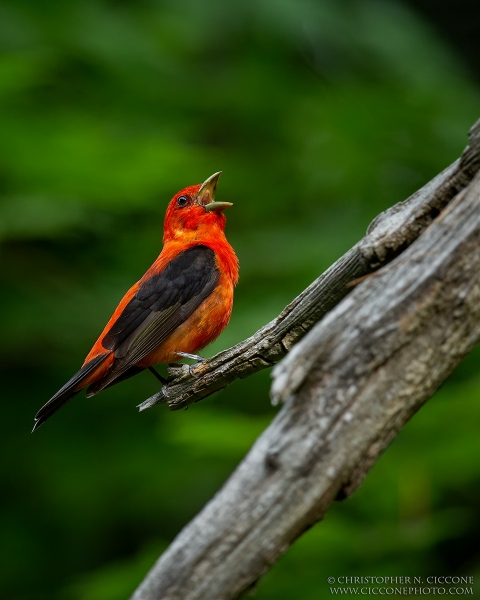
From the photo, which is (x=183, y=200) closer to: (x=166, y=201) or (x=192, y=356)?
(x=166, y=201)

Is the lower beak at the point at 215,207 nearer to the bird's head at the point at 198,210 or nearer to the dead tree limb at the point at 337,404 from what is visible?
the bird's head at the point at 198,210

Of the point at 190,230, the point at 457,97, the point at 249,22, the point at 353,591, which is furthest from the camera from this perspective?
the point at 249,22

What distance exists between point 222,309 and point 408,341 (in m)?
3.59

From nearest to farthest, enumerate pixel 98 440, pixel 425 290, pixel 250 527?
pixel 250 527 → pixel 425 290 → pixel 98 440

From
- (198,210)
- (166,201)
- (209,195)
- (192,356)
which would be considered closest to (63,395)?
(192,356)

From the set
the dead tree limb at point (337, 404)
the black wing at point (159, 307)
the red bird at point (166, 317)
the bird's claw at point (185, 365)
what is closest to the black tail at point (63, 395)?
the red bird at point (166, 317)

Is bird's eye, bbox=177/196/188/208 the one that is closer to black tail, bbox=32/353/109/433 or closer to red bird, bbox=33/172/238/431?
red bird, bbox=33/172/238/431

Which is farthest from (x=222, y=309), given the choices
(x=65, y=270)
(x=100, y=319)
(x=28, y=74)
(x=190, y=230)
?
(x=28, y=74)

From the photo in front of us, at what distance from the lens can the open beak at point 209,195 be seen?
688 cm

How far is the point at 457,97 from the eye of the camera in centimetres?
829

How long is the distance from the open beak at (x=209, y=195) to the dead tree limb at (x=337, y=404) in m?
4.28

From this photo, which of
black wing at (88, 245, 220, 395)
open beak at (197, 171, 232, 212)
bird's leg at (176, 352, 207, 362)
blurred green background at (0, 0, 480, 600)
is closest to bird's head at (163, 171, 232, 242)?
open beak at (197, 171, 232, 212)

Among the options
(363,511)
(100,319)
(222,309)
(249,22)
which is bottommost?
(363,511)

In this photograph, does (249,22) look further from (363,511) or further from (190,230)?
(363,511)
